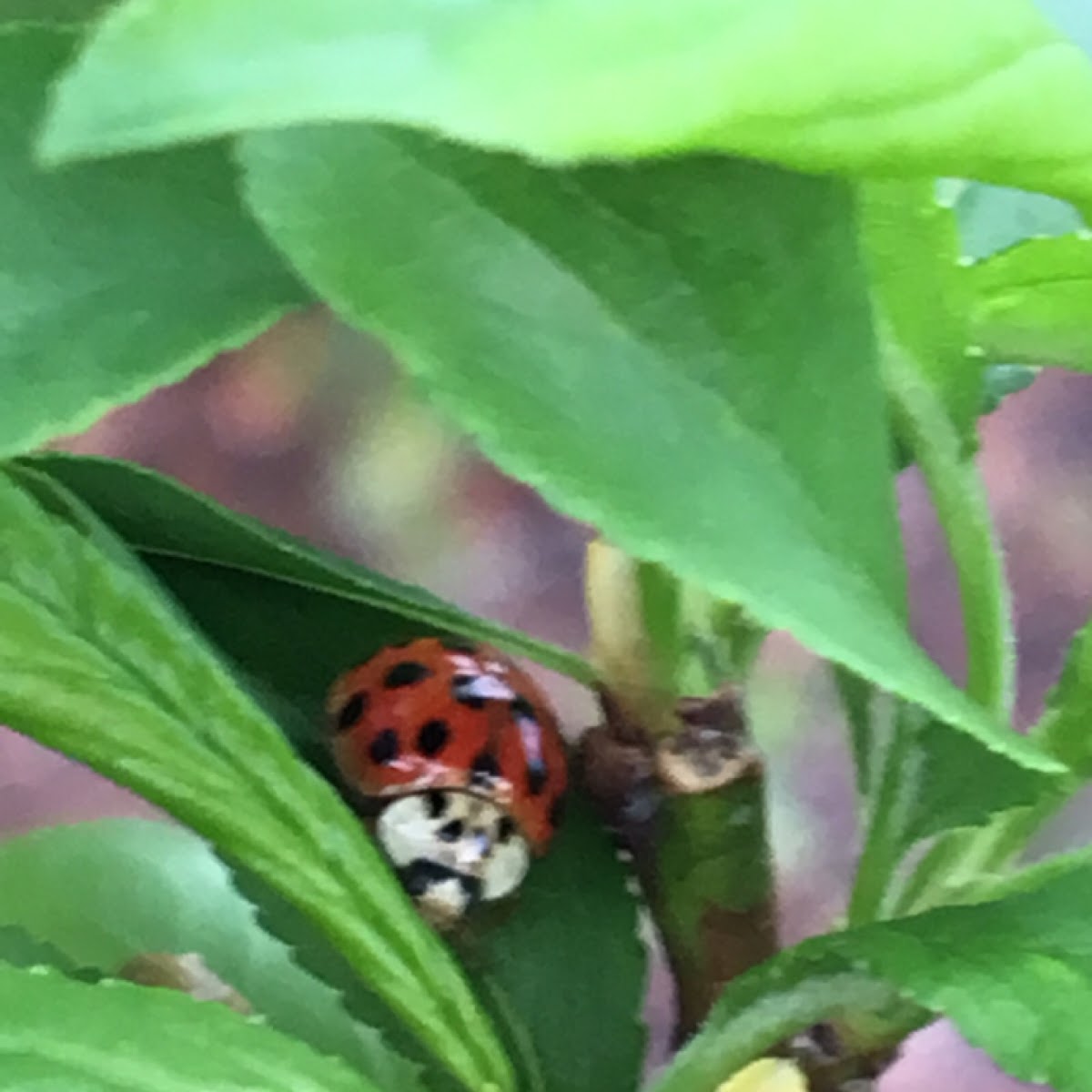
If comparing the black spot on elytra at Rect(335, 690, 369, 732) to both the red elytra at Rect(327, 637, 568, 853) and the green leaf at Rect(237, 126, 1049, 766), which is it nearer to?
the red elytra at Rect(327, 637, 568, 853)

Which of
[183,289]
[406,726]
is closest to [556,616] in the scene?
[406,726]

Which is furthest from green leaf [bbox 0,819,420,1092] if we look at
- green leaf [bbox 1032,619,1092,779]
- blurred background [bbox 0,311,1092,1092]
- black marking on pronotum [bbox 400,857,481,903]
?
blurred background [bbox 0,311,1092,1092]

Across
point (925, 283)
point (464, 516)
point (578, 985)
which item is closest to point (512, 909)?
point (578, 985)

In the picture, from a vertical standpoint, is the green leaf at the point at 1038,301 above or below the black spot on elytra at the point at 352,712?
above

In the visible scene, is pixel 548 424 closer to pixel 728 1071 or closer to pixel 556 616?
pixel 728 1071

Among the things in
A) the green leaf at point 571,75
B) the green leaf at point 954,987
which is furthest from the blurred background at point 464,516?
the green leaf at point 571,75

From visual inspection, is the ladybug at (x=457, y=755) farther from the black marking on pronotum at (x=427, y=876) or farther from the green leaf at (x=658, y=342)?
the green leaf at (x=658, y=342)

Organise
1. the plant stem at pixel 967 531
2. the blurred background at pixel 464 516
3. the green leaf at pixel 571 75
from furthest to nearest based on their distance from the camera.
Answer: the blurred background at pixel 464 516 < the plant stem at pixel 967 531 < the green leaf at pixel 571 75

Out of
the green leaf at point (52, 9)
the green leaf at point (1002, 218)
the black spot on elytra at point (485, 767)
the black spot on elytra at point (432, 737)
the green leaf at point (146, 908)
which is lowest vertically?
the green leaf at point (146, 908)
